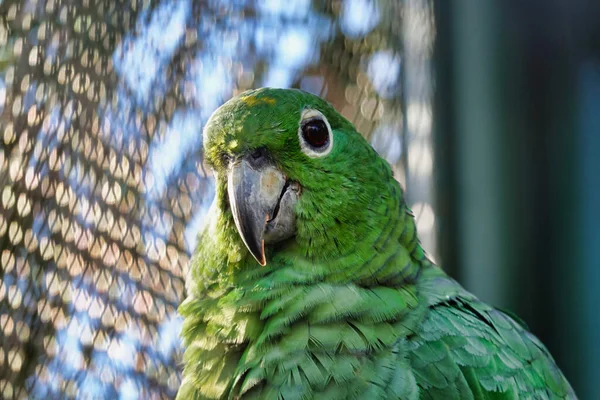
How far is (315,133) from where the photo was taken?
2.80ft

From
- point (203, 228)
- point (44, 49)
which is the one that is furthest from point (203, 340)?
point (44, 49)

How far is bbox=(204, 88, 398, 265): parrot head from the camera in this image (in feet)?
2.57

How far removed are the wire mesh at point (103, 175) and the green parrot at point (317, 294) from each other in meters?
0.15

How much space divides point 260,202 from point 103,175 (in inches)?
13.4

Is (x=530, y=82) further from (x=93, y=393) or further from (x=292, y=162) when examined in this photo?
(x=93, y=393)

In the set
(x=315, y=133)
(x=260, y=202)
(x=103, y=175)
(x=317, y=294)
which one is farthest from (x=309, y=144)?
(x=103, y=175)

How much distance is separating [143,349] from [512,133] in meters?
0.86

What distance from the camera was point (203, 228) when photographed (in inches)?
36.8

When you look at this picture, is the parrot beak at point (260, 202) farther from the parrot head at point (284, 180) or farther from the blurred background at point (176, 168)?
the blurred background at point (176, 168)

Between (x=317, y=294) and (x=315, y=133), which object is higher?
(x=315, y=133)

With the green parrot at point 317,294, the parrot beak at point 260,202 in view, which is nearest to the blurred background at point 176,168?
the green parrot at point 317,294

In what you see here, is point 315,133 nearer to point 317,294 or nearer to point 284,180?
point 284,180

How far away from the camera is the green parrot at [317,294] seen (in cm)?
71

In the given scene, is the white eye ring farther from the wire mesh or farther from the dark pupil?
the wire mesh
